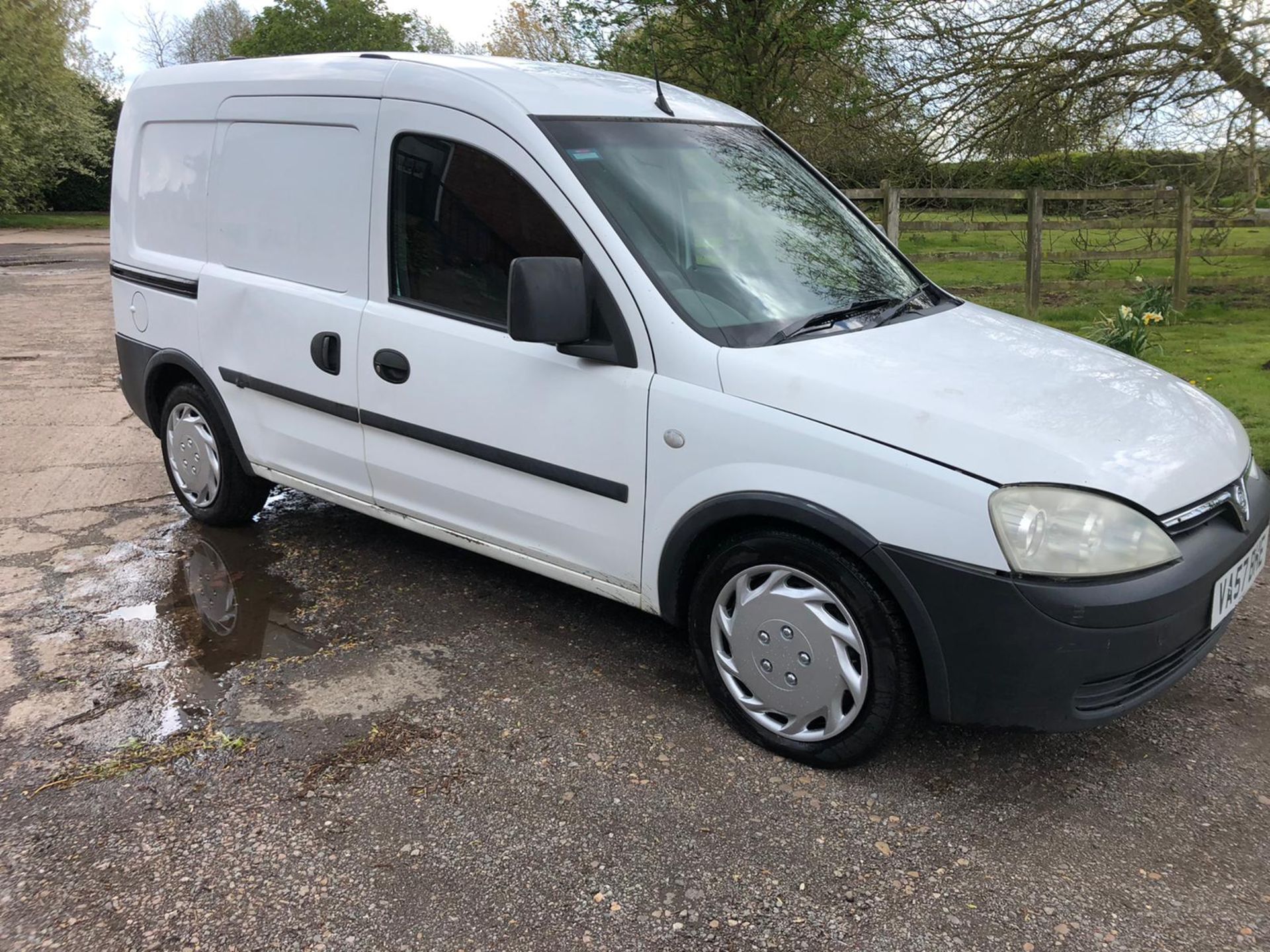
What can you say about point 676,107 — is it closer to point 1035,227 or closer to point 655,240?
point 655,240

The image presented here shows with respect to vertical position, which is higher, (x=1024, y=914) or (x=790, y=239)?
(x=790, y=239)

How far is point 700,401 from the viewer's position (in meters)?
3.13

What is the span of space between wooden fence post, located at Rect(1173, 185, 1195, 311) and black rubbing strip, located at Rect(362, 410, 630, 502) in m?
10.3

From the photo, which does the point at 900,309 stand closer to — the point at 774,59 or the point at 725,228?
the point at 725,228

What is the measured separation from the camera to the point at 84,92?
34.4 m

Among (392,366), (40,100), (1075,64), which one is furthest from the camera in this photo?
(40,100)

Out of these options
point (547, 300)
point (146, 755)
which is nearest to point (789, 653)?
point (547, 300)

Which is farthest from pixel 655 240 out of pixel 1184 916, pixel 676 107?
pixel 1184 916

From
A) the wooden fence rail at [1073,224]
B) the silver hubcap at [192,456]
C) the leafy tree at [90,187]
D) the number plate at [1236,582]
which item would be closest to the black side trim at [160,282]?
the silver hubcap at [192,456]

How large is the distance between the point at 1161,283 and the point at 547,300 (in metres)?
11.6

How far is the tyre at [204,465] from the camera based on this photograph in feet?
16.2

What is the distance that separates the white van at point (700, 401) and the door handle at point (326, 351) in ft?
0.05

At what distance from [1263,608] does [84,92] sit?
3864cm

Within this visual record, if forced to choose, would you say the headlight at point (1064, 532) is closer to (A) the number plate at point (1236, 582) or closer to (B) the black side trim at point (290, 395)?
(A) the number plate at point (1236, 582)
